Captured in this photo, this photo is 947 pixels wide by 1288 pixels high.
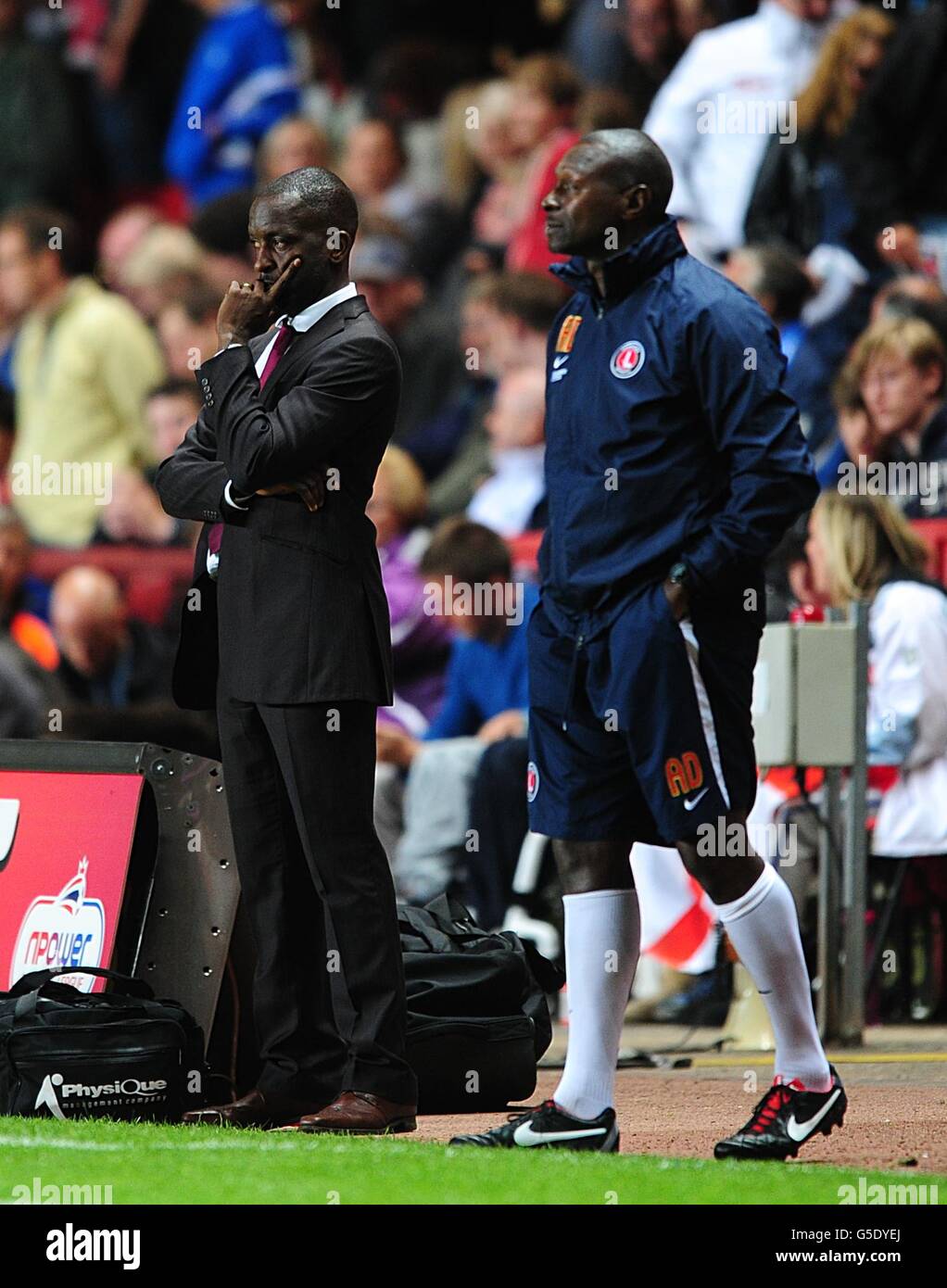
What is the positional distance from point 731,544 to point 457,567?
4720mm

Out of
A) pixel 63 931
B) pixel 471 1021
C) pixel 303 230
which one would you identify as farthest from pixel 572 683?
pixel 63 931

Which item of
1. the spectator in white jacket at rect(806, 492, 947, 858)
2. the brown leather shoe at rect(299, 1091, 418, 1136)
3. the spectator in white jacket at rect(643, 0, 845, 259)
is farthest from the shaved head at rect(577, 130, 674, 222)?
the spectator in white jacket at rect(643, 0, 845, 259)

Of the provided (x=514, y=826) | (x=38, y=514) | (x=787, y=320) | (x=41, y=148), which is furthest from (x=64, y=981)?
(x=41, y=148)

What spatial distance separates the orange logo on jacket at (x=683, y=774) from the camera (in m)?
4.59

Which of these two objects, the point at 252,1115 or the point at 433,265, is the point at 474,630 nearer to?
the point at 433,265

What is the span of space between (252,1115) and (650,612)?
1.40 m

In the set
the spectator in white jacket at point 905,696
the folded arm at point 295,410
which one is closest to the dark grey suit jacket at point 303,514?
the folded arm at point 295,410

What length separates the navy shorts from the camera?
4.61 metres

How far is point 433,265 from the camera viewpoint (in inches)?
469

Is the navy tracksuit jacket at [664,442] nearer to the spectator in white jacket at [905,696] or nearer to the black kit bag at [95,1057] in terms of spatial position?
the black kit bag at [95,1057]

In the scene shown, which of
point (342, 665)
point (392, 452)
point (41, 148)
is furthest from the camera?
point (41, 148)

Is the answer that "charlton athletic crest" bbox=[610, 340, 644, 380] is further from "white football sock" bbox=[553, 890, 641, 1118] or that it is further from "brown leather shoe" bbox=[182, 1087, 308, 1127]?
"brown leather shoe" bbox=[182, 1087, 308, 1127]

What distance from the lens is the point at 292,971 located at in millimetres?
5121
